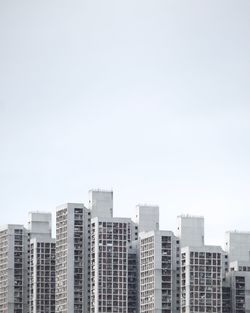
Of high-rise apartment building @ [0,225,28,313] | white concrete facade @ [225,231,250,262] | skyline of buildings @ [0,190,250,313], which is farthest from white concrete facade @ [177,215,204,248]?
high-rise apartment building @ [0,225,28,313]

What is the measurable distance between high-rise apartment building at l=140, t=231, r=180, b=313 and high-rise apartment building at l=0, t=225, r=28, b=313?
21.4m

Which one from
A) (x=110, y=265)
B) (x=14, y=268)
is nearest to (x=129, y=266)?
(x=110, y=265)

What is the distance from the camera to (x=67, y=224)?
18288cm

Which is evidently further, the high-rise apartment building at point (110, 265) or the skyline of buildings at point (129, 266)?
the high-rise apartment building at point (110, 265)

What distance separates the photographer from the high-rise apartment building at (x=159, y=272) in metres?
176

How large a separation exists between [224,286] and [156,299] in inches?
445

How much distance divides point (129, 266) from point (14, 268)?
1918cm

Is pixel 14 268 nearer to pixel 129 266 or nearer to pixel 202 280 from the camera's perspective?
pixel 129 266

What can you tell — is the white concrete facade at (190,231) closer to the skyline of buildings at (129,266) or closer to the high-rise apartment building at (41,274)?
the skyline of buildings at (129,266)

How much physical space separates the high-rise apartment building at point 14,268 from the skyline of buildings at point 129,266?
69 cm

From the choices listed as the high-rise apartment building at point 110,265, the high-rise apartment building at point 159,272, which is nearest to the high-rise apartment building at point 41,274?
the high-rise apartment building at point 110,265

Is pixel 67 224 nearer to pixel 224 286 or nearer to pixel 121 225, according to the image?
pixel 121 225

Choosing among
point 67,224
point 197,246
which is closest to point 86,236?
point 67,224

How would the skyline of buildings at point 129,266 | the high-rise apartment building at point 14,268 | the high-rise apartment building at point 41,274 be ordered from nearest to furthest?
the skyline of buildings at point 129,266 → the high-rise apartment building at point 41,274 → the high-rise apartment building at point 14,268
